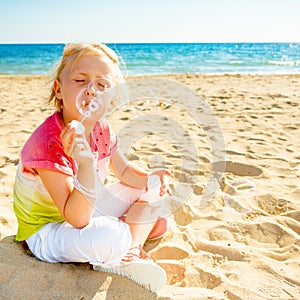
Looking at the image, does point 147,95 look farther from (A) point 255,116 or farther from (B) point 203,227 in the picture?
(B) point 203,227

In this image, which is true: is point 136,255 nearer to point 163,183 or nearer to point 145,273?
point 145,273

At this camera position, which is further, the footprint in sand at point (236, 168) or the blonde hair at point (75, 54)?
the footprint in sand at point (236, 168)

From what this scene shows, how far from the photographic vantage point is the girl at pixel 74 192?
1583 mm

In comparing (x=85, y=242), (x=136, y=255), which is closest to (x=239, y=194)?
(x=136, y=255)

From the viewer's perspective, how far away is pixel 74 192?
1.56 meters

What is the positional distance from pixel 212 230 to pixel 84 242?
2.96 feet

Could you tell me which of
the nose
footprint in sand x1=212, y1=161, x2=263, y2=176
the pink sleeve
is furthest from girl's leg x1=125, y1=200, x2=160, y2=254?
footprint in sand x1=212, y1=161, x2=263, y2=176

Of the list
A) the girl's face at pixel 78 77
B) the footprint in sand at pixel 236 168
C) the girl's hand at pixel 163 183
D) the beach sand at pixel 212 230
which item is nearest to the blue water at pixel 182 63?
the girl's face at pixel 78 77

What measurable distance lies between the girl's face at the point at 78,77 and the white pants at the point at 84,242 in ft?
1.73

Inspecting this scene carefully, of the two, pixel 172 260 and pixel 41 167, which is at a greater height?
pixel 41 167

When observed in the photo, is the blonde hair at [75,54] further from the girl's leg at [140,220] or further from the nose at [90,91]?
the girl's leg at [140,220]

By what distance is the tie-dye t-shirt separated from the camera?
1.65m

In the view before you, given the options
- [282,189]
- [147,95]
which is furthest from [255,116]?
[147,95]

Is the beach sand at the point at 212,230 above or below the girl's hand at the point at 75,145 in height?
below
